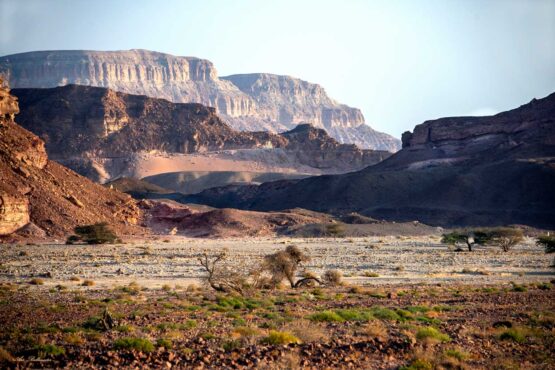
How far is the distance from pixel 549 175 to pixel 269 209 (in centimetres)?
4559

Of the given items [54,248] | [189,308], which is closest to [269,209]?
[54,248]

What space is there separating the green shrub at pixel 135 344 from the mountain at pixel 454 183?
8308 centimetres

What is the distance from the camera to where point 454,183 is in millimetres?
105062

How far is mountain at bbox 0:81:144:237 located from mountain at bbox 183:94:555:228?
1828 inches

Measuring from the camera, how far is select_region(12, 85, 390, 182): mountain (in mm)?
147125

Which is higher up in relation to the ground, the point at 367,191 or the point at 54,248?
the point at 367,191

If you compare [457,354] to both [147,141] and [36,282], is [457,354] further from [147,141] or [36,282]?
[147,141]

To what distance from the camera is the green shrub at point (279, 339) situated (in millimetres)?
13914

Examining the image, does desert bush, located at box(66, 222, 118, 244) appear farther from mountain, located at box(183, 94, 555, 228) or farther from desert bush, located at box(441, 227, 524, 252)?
mountain, located at box(183, 94, 555, 228)

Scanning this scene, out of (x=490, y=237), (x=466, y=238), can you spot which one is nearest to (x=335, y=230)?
(x=490, y=237)

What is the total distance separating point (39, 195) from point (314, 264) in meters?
30.1

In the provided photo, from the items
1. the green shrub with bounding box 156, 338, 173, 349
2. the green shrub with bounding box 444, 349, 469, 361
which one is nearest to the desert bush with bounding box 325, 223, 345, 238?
the green shrub with bounding box 444, 349, 469, 361

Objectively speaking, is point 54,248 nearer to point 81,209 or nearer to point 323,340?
point 81,209

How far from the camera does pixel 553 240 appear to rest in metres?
45.4
